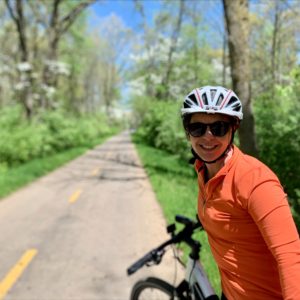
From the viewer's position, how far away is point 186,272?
12.3ft

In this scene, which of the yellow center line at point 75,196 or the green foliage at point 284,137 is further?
the yellow center line at point 75,196

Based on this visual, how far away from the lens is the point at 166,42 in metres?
39.3

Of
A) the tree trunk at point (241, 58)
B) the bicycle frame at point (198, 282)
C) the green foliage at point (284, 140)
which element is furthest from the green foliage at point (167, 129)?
the bicycle frame at point (198, 282)

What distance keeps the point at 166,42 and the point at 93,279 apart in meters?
34.8

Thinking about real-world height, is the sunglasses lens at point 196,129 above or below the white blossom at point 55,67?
below

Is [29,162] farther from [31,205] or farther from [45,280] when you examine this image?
[45,280]

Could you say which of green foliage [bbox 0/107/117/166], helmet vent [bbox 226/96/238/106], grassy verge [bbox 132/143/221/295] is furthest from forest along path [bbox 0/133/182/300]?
green foliage [bbox 0/107/117/166]

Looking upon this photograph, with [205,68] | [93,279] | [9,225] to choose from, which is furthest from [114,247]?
[205,68]

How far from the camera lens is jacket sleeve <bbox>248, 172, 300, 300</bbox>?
1954 millimetres

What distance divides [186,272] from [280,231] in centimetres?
191

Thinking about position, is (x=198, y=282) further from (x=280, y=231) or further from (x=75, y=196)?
(x=75, y=196)

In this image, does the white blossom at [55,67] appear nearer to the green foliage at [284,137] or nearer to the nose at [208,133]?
the green foliage at [284,137]

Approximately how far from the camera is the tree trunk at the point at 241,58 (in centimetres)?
835

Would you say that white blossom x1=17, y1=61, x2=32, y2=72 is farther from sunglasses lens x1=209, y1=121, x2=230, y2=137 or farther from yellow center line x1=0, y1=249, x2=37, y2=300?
sunglasses lens x1=209, y1=121, x2=230, y2=137
